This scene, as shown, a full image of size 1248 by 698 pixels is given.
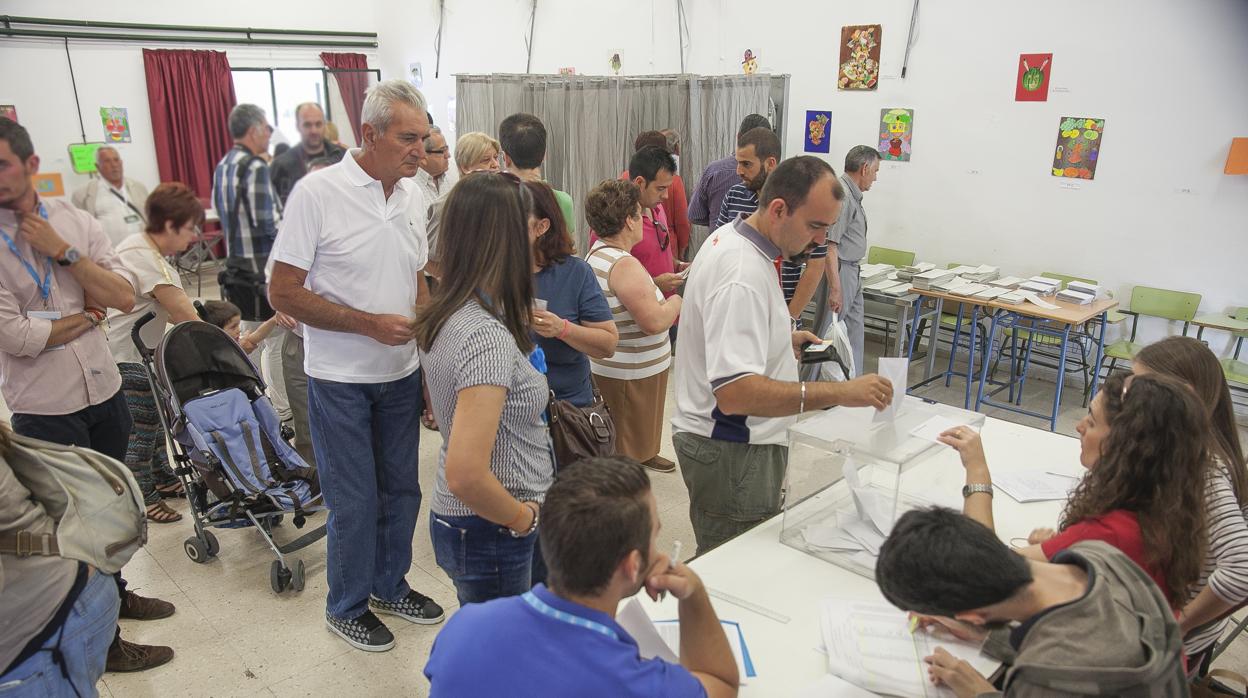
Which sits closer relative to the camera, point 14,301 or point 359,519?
point 14,301

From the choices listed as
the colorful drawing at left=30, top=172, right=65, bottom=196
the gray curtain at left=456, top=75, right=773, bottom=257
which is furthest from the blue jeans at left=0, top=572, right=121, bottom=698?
the colorful drawing at left=30, top=172, right=65, bottom=196

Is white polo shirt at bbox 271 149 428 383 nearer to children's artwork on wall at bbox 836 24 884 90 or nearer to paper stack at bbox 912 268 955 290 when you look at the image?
paper stack at bbox 912 268 955 290

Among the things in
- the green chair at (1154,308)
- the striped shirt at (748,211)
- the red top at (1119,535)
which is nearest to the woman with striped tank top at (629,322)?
the striped shirt at (748,211)

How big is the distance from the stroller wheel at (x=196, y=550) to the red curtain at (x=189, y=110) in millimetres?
7054

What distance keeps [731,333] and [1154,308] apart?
4616 mm

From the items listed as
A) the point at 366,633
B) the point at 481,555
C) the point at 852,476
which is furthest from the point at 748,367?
the point at 366,633

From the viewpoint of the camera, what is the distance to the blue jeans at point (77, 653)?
5.78 feet

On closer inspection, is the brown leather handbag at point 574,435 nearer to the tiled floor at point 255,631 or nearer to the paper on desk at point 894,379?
the paper on desk at point 894,379

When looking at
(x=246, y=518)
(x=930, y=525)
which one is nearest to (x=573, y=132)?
(x=246, y=518)

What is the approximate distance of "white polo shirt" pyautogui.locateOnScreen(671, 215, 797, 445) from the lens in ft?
6.81

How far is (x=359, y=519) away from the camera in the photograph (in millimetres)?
2727

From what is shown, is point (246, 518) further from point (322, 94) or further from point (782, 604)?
point (322, 94)

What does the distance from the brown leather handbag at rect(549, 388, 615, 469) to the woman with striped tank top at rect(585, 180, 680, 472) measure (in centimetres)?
46

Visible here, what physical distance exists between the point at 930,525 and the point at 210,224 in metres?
9.86
